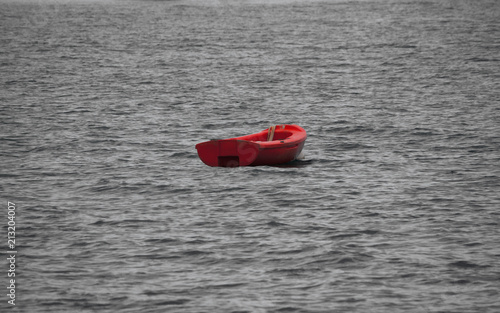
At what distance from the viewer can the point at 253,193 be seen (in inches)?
738

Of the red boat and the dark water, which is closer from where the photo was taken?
the dark water

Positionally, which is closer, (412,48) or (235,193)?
(235,193)

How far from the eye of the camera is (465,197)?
59.4 feet

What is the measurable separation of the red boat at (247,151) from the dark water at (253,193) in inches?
13.2

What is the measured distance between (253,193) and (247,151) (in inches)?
83.9

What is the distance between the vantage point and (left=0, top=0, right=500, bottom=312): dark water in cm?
1263

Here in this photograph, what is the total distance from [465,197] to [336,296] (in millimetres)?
7142

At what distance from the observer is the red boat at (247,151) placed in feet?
67.4

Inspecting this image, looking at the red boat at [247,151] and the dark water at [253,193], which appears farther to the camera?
the red boat at [247,151]

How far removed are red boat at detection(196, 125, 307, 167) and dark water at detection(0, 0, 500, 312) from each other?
0.34 meters

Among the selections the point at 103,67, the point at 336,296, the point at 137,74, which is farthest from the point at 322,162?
the point at 103,67

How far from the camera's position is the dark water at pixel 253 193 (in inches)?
497

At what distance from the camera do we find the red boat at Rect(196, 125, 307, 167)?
67.4ft

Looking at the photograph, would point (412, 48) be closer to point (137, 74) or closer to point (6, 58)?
point (137, 74)
